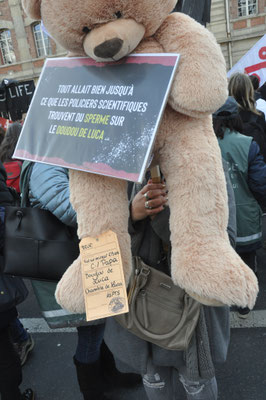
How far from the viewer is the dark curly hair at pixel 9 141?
3.51m

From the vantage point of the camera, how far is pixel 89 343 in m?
1.89

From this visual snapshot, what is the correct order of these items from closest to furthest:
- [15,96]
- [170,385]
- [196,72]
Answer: [196,72]
[170,385]
[15,96]

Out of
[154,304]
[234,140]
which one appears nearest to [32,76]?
[234,140]

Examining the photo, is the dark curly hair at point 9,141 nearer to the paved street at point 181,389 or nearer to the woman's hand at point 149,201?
the paved street at point 181,389

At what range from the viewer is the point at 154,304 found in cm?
126

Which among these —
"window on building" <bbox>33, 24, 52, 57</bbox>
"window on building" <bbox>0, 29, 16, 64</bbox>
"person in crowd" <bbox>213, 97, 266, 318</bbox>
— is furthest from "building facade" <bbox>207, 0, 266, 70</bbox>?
"person in crowd" <bbox>213, 97, 266, 318</bbox>

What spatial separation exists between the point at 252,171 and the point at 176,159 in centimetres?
175

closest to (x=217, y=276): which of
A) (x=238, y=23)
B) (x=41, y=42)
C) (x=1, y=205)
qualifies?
(x=1, y=205)

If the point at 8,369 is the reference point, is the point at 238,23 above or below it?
above

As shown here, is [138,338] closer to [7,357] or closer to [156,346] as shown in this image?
[156,346]

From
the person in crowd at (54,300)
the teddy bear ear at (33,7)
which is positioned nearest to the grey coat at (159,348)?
the person in crowd at (54,300)

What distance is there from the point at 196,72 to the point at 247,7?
16560 millimetres

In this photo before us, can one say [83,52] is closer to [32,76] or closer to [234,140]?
[234,140]

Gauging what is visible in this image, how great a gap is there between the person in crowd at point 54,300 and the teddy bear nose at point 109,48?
29.1 inches
